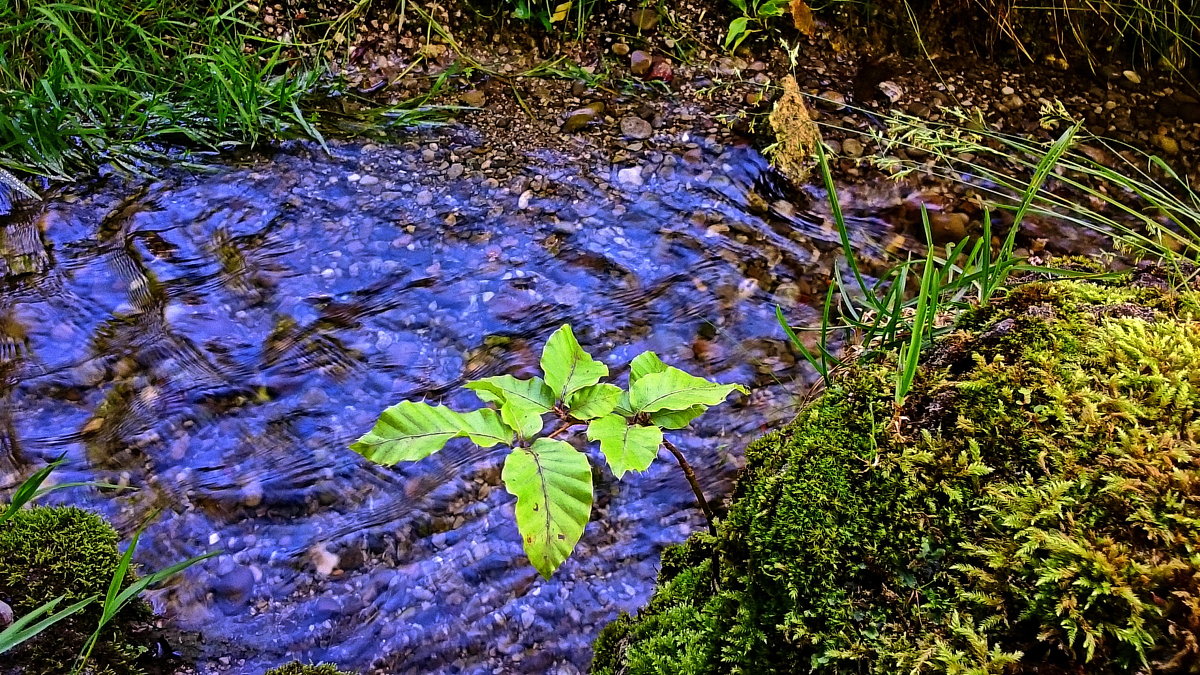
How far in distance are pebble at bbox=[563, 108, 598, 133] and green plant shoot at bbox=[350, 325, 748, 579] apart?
2197 mm

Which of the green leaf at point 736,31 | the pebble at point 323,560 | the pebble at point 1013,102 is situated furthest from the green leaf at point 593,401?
the pebble at point 1013,102

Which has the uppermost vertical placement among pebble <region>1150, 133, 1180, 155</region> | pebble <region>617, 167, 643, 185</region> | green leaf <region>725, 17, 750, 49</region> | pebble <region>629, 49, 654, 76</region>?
green leaf <region>725, 17, 750, 49</region>

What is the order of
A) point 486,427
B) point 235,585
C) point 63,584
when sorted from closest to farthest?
1. point 486,427
2. point 63,584
3. point 235,585

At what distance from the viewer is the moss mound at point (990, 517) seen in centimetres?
84

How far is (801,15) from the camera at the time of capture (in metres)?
3.56

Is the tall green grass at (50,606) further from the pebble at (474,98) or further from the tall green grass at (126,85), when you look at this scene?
the pebble at (474,98)

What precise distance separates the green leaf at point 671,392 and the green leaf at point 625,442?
0.24 ft

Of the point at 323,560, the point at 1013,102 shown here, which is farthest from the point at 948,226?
the point at 323,560

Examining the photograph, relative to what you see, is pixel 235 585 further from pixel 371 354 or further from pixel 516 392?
pixel 516 392

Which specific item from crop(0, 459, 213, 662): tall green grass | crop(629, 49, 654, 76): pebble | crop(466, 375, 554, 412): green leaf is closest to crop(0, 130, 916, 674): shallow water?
crop(0, 459, 213, 662): tall green grass

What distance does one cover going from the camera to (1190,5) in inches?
133

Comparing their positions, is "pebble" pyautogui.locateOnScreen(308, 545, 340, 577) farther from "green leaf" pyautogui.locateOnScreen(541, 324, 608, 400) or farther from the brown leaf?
the brown leaf

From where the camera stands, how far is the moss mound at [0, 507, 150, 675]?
1666mm

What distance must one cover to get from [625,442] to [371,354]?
67.0 inches
